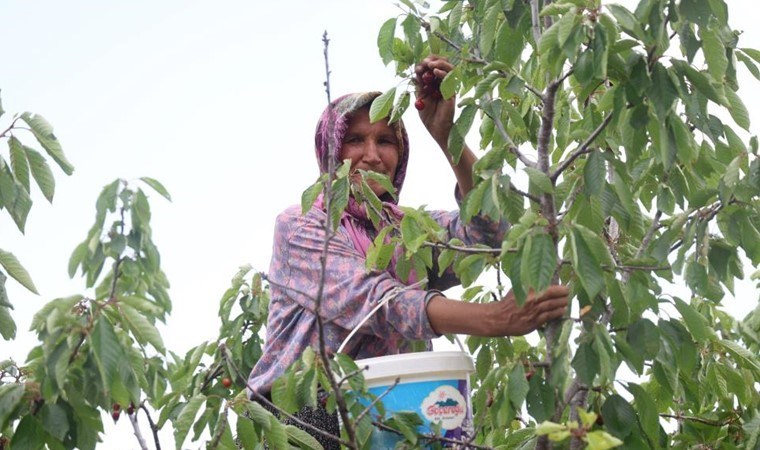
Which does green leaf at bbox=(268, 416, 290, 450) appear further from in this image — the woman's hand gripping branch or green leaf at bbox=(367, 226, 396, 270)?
the woman's hand gripping branch

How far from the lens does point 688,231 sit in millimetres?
2959

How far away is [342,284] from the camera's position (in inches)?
121

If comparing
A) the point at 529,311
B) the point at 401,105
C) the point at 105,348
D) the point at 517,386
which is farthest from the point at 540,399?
the point at 105,348

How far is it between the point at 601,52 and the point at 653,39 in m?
0.16

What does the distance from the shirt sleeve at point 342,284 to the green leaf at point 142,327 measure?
0.37 meters

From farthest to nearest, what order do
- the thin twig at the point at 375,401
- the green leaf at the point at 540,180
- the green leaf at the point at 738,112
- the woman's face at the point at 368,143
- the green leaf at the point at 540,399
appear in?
the woman's face at the point at 368,143
the green leaf at the point at 738,112
the green leaf at the point at 540,399
the green leaf at the point at 540,180
the thin twig at the point at 375,401

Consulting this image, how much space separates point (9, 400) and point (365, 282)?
3.04 feet

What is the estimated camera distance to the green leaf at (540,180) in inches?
105

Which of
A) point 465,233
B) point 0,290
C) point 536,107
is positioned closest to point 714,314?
point 536,107

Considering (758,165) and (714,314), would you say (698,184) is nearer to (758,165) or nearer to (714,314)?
(758,165)

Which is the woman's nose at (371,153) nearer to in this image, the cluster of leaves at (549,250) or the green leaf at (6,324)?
the cluster of leaves at (549,250)

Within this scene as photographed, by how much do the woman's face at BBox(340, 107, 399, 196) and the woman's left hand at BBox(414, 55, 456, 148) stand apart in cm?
32

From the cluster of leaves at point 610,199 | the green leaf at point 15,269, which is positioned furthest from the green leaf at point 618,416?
the green leaf at point 15,269

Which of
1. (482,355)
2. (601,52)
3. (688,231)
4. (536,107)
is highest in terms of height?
(536,107)
